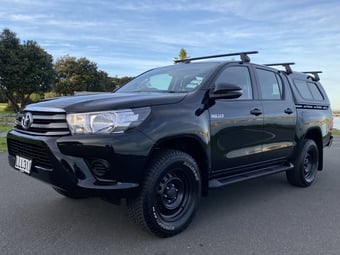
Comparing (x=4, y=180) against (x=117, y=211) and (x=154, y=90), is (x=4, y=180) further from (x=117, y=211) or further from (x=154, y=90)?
(x=154, y=90)

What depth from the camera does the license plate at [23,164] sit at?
3.20m

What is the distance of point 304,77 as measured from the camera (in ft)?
19.4

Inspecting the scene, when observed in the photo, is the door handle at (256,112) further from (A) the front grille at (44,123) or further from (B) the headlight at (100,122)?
(A) the front grille at (44,123)

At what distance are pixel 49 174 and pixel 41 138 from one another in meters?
0.34

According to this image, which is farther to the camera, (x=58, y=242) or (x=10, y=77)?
(x=10, y=77)

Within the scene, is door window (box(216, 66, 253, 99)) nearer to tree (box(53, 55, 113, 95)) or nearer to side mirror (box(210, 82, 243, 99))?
side mirror (box(210, 82, 243, 99))

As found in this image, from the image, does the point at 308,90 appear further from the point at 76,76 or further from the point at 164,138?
the point at 76,76

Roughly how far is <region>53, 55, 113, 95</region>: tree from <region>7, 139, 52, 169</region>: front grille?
52.1m

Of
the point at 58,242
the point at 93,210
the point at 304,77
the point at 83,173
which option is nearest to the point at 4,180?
the point at 93,210

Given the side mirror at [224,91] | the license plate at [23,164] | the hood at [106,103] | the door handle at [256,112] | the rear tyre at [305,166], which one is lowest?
the rear tyre at [305,166]

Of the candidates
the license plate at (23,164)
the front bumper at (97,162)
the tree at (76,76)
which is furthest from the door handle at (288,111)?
the tree at (76,76)

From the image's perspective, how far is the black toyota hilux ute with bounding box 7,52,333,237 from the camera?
9.55 feet

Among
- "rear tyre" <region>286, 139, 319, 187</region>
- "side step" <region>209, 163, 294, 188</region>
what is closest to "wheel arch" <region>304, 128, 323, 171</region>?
"rear tyre" <region>286, 139, 319, 187</region>

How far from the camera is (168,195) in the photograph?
134 inches
